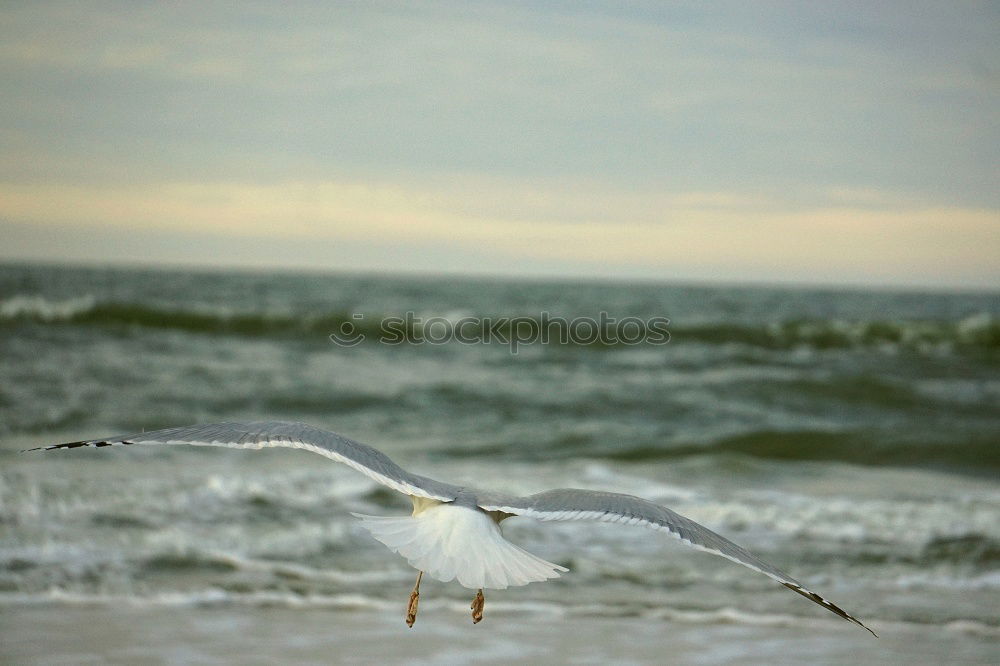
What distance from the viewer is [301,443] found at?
3.04 m

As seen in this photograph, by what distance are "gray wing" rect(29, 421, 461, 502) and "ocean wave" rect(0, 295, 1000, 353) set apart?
14.5 metres

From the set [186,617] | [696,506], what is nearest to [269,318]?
[696,506]

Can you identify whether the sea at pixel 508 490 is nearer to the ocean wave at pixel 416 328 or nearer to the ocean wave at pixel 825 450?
the ocean wave at pixel 825 450

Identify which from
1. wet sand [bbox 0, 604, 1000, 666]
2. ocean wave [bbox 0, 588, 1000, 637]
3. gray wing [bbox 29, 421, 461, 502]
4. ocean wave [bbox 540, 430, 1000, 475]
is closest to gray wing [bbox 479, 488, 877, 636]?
gray wing [bbox 29, 421, 461, 502]

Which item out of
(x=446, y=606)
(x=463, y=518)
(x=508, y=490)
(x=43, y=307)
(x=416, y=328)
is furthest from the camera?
(x=416, y=328)

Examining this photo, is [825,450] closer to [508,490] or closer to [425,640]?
[508,490]

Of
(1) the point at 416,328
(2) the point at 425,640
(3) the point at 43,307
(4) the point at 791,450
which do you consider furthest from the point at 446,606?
(3) the point at 43,307

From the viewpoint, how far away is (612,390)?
40.9 ft

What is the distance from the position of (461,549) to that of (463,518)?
0.12 metres

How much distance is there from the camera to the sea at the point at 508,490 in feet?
14.3

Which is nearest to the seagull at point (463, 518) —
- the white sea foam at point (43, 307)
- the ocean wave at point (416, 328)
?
the ocean wave at point (416, 328)

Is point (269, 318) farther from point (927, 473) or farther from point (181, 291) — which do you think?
point (927, 473)

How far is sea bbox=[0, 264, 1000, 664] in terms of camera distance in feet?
14.3

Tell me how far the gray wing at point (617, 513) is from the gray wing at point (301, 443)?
22 cm
